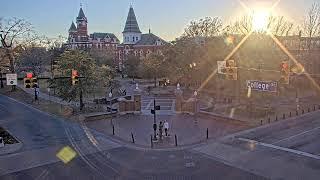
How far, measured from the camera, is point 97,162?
20281 millimetres

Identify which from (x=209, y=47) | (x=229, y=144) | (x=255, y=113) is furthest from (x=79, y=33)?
(x=229, y=144)

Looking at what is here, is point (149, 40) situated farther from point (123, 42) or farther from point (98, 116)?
point (98, 116)

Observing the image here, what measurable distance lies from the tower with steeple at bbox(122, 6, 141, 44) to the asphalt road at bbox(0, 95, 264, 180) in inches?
3584

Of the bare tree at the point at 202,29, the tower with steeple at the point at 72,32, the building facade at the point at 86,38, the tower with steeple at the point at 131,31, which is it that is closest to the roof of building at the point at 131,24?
the tower with steeple at the point at 131,31

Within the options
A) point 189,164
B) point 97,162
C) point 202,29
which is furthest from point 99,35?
point 189,164

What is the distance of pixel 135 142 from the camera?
24.9 m

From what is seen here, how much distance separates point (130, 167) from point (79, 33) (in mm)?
103494

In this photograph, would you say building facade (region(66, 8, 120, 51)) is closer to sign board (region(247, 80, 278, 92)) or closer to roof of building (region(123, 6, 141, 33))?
roof of building (region(123, 6, 141, 33))

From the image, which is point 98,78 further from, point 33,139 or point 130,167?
point 130,167

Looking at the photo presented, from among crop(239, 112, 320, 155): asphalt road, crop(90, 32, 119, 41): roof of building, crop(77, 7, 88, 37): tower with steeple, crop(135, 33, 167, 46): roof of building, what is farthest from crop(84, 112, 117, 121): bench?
crop(90, 32, 119, 41): roof of building

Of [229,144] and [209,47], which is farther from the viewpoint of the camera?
[209,47]

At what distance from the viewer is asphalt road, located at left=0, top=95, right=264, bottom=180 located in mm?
18141

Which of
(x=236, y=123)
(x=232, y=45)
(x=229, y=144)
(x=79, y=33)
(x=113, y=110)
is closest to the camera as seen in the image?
(x=229, y=144)

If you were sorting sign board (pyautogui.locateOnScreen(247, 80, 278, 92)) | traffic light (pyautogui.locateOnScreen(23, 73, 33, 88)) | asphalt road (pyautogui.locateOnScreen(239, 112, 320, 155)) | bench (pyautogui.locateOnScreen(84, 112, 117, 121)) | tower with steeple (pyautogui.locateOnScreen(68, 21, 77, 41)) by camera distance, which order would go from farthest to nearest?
tower with steeple (pyautogui.locateOnScreen(68, 21, 77, 41)) → bench (pyautogui.locateOnScreen(84, 112, 117, 121)) → sign board (pyautogui.locateOnScreen(247, 80, 278, 92)) → asphalt road (pyautogui.locateOnScreen(239, 112, 320, 155)) → traffic light (pyautogui.locateOnScreen(23, 73, 33, 88))
